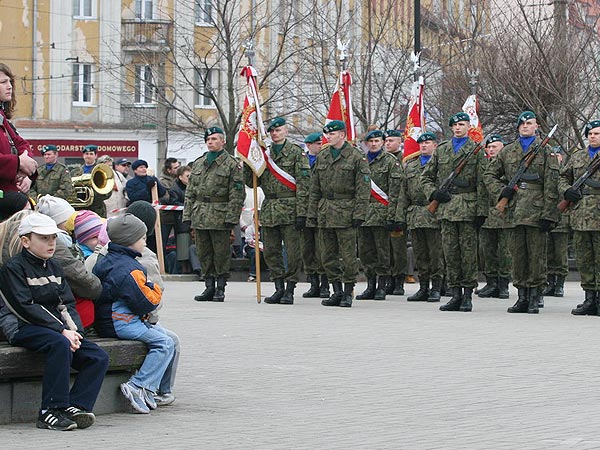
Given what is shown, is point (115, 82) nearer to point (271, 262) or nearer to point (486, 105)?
point (486, 105)

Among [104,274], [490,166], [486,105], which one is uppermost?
[486,105]

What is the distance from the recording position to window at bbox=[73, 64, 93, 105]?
186ft

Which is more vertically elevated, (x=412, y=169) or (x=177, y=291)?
(x=412, y=169)

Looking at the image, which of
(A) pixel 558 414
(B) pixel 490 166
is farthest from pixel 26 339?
(B) pixel 490 166

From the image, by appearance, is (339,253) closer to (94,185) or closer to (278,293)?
(278,293)

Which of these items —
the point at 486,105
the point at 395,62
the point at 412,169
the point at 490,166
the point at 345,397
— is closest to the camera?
the point at 345,397

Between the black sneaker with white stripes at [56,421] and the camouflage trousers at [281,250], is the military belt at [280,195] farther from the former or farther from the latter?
the black sneaker with white stripes at [56,421]

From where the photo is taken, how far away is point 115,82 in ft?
187

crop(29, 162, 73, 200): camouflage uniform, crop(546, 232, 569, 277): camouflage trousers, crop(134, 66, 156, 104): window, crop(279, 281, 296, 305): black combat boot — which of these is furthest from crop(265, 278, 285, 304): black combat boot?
crop(134, 66, 156, 104): window

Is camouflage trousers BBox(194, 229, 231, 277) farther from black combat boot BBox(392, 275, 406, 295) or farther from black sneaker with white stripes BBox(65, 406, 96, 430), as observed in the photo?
black sneaker with white stripes BBox(65, 406, 96, 430)

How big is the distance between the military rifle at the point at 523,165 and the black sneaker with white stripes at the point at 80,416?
863 cm

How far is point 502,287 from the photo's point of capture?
64.2 feet

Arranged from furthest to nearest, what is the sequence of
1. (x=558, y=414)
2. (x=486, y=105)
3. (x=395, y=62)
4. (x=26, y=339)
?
1. (x=395, y=62)
2. (x=486, y=105)
3. (x=558, y=414)
4. (x=26, y=339)

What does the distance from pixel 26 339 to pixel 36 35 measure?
48744mm
